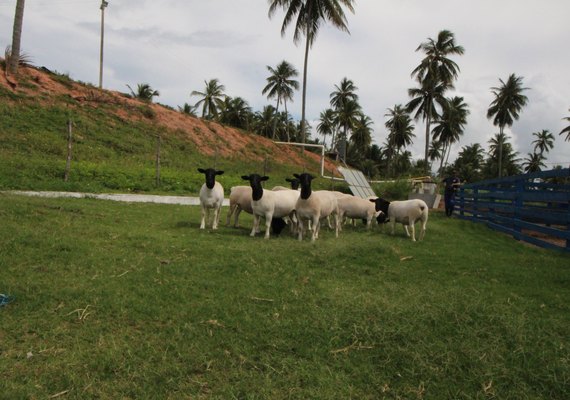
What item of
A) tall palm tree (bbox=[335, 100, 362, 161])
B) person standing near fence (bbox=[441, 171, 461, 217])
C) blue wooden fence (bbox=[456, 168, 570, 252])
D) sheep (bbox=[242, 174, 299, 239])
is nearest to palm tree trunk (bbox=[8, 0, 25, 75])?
sheep (bbox=[242, 174, 299, 239])

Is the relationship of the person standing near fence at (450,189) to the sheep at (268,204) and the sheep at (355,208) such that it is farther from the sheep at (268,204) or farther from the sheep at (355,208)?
the sheep at (268,204)

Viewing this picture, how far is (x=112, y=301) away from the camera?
15.5 ft

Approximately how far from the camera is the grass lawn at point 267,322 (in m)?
3.42

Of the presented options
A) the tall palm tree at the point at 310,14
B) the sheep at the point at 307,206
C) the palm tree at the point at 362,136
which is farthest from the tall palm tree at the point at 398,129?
the sheep at the point at 307,206

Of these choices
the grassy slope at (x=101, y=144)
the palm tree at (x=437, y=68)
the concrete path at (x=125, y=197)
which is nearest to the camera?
the concrete path at (x=125, y=197)

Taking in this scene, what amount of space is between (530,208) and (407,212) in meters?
3.84

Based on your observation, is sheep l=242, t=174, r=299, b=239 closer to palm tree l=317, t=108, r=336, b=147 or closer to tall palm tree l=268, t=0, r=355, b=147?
tall palm tree l=268, t=0, r=355, b=147

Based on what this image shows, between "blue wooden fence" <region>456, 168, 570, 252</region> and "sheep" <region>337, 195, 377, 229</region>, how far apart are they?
403 centimetres

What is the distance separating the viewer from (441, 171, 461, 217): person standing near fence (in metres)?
16.5

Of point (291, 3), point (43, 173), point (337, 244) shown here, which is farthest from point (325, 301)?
point (291, 3)

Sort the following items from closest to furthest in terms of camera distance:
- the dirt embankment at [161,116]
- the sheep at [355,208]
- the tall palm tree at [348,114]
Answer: the sheep at [355,208] → the dirt embankment at [161,116] → the tall palm tree at [348,114]

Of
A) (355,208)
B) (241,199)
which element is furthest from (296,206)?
(355,208)

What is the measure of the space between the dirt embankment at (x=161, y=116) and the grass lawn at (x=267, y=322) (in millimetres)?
17627

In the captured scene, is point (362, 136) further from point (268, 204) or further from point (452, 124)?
point (268, 204)
